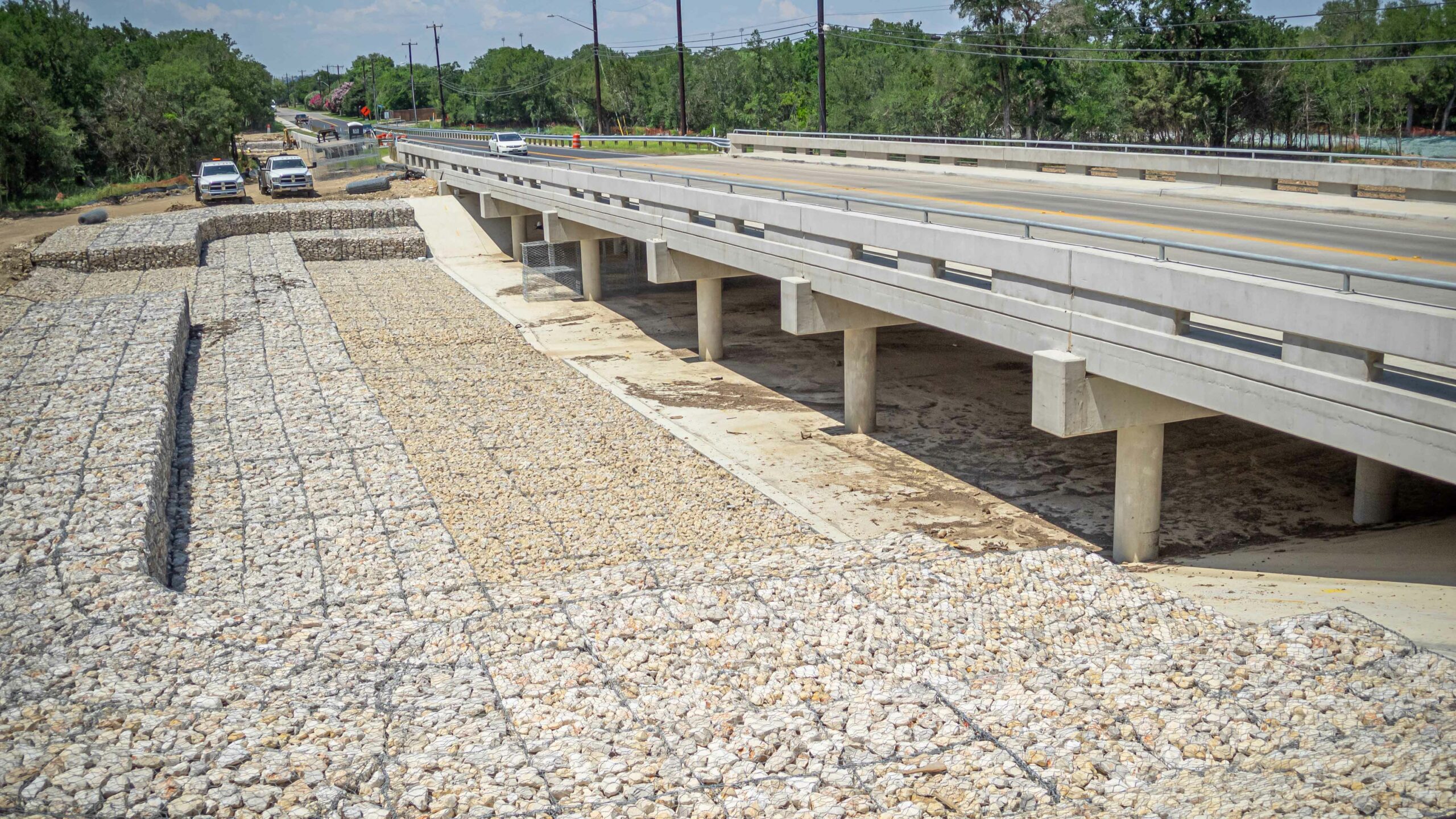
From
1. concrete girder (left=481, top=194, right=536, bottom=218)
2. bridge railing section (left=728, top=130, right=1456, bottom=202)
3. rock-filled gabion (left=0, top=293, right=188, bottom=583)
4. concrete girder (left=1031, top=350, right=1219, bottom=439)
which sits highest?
bridge railing section (left=728, top=130, right=1456, bottom=202)

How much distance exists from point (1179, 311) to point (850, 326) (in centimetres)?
732

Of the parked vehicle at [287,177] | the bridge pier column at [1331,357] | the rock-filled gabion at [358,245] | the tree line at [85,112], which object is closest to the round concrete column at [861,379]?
the bridge pier column at [1331,357]

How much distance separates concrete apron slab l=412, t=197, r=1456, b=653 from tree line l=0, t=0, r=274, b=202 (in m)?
45.0

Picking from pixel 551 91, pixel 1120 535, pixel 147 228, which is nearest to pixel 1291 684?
pixel 1120 535

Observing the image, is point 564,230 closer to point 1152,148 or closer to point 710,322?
point 710,322

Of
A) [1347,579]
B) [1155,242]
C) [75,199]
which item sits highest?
[1155,242]

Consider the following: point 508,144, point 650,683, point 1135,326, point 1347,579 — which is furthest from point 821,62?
point 650,683

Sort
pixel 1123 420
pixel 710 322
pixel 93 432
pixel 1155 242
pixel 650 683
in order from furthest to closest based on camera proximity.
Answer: pixel 710 322 → pixel 93 432 → pixel 1123 420 → pixel 1155 242 → pixel 650 683

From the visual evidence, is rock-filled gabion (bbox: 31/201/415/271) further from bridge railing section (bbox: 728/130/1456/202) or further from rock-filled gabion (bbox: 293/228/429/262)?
bridge railing section (bbox: 728/130/1456/202)

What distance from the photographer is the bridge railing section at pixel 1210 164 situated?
712 inches

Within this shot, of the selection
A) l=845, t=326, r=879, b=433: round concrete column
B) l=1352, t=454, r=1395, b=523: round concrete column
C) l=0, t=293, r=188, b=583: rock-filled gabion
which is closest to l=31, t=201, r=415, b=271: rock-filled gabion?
l=0, t=293, r=188, b=583: rock-filled gabion

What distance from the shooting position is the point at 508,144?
5494 cm

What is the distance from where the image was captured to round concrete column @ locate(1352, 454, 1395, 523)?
12.8 metres

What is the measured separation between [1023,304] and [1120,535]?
2.69 metres
